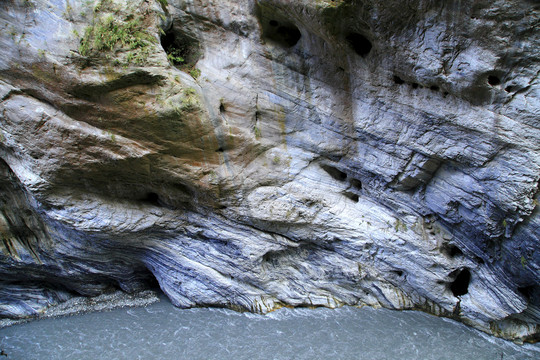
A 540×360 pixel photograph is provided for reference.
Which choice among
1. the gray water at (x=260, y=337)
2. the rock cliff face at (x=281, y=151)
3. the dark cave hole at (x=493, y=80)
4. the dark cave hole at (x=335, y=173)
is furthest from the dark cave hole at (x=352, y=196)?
the dark cave hole at (x=493, y=80)

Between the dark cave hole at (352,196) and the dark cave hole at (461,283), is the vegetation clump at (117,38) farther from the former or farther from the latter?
the dark cave hole at (461,283)

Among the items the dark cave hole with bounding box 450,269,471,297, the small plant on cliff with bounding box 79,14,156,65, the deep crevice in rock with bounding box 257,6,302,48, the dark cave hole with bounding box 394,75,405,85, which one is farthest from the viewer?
the dark cave hole with bounding box 450,269,471,297

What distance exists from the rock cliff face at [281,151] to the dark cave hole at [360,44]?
43 millimetres

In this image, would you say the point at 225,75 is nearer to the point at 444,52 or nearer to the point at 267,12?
the point at 267,12

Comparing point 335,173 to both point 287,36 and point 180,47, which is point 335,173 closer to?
point 287,36

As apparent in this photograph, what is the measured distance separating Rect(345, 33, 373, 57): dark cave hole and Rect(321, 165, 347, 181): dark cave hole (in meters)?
2.75

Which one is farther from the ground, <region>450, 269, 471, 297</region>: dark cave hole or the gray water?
<region>450, 269, 471, 297</region>: dark cave hole

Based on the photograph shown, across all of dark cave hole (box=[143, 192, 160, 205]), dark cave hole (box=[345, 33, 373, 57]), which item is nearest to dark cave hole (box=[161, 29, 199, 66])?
dark cave hole (box=[143, 192, 160, 205])

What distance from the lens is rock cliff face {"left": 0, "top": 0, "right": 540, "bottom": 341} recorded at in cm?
646

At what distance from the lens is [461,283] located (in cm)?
843

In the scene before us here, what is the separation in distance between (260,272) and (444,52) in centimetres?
635

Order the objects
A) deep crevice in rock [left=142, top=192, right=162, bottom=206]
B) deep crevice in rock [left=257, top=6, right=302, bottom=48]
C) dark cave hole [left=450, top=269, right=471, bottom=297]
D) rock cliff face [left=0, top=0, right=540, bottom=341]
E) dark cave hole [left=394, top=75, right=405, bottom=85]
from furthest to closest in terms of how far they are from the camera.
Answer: deep crevice in rock [left=142, top=192, right=162, bottom=206], dark cave hole [left=450, top=269, right=471, bottom=297], deep crevice in rock [left=257, top=6, right=302, bottom=48], dark cave hole [left=394, top=75, right=405, bottom=85], rock cliff face [left=0, top=0, right=540, bottom=341]

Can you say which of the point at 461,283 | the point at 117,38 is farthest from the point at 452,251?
the point at 117,38

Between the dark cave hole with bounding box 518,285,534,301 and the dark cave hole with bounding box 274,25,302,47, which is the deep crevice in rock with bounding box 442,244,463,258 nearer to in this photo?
the dark cave hole with bounding box 518,285,534,301
